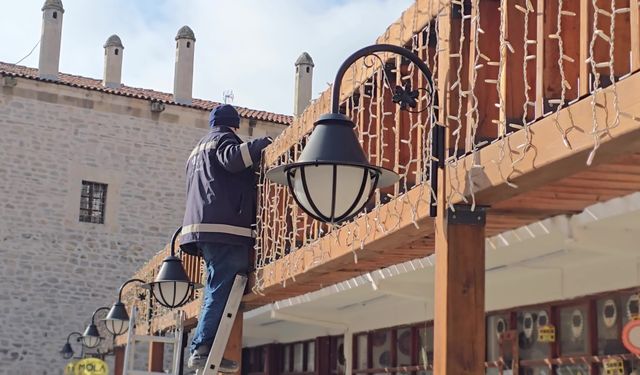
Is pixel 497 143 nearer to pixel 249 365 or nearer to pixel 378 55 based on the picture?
pixel 378 55

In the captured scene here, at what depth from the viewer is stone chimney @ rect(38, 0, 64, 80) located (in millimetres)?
24297

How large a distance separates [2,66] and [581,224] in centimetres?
2217

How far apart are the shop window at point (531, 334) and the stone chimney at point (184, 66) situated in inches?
742

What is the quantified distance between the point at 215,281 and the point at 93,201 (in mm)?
17755

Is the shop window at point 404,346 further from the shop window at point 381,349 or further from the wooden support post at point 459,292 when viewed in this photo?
the wooden support post at point 459,292

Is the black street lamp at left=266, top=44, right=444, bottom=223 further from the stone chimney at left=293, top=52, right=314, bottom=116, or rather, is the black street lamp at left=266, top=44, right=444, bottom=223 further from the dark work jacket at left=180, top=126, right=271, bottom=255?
the stone chimney at left=293, top=52, right=314, bottom=116

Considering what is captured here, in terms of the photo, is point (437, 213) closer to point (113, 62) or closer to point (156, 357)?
point (156, 357)

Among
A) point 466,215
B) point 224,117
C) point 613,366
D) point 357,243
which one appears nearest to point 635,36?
point 466,215

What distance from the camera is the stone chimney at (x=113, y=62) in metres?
25.3

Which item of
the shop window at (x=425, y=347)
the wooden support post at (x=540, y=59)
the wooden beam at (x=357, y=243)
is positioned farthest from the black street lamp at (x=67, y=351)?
the wooden support post at (x=540, y=59)

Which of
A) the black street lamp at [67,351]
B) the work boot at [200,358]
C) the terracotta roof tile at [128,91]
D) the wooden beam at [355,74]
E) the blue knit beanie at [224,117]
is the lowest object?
the work boot at [200,358]

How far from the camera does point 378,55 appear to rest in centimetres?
559

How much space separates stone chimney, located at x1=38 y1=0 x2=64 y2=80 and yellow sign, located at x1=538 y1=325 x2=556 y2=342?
19218 millimetres

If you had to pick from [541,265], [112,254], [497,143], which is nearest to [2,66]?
[112,254]
